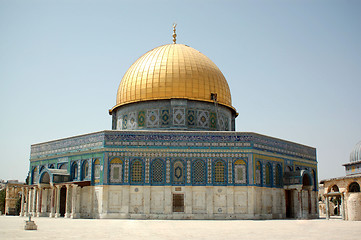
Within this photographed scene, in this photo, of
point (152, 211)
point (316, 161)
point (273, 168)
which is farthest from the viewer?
point (316, 161)

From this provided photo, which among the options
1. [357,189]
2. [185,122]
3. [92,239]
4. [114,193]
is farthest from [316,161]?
[92,239]

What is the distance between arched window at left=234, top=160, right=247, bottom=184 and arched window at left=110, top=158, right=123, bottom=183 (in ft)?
23.9

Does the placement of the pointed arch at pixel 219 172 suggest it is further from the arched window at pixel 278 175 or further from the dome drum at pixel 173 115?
the arched window at pixel 278 175

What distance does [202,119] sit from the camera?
30750 mm

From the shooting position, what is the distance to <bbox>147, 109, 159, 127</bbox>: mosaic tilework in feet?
99.0

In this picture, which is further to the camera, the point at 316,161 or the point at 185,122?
the point at 316,161

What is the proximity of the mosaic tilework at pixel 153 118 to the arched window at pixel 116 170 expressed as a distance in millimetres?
4541

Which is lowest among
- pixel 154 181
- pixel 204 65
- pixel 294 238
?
pixel 294 238

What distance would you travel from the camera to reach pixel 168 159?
26.8 meters

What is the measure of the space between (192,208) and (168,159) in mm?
3402

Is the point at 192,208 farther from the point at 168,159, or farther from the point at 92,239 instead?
the point at 92,239

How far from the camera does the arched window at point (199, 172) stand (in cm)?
2680

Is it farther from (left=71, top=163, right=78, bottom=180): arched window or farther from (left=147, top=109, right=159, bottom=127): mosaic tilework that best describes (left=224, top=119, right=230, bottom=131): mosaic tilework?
(left=71, top=163, right=78, bottom=180): arched window

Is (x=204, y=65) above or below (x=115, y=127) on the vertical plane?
above
